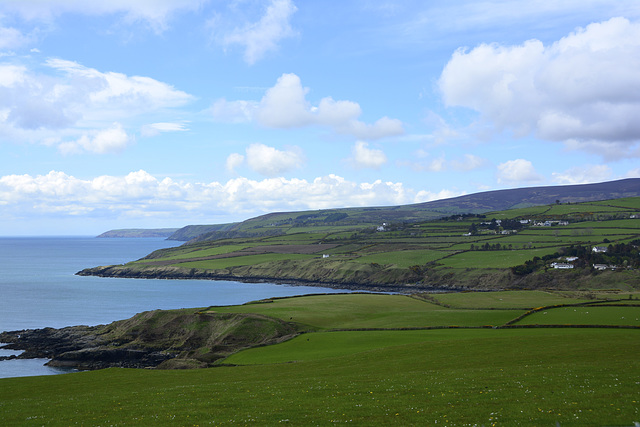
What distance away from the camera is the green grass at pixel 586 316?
5575cm

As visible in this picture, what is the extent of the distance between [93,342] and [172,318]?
1141cm

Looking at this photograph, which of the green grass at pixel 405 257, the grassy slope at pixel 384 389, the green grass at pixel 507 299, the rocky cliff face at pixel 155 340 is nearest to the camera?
the grassy slope at pixel 384 389

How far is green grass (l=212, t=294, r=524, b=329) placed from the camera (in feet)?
213

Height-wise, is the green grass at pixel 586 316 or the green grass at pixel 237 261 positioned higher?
the green grass at pixel 237 261

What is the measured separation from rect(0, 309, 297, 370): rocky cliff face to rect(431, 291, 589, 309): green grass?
33297 millimetres

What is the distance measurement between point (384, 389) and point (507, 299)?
216ft

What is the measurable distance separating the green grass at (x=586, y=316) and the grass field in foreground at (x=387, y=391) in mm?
15921

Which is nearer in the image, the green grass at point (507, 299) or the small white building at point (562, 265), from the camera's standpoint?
the green grass at point (507, 299)

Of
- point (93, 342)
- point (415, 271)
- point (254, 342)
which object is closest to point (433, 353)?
point (254, 342)

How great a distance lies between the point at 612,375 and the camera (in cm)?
2412

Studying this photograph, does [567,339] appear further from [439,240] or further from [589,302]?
[439,240]

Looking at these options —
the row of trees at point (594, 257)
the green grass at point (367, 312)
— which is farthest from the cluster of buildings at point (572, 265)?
the green grass at point (367, 312)

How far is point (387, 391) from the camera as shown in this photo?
81.4ft

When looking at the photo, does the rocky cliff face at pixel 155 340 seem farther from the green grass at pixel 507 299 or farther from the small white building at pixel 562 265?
the small white building at pixel 562 265
